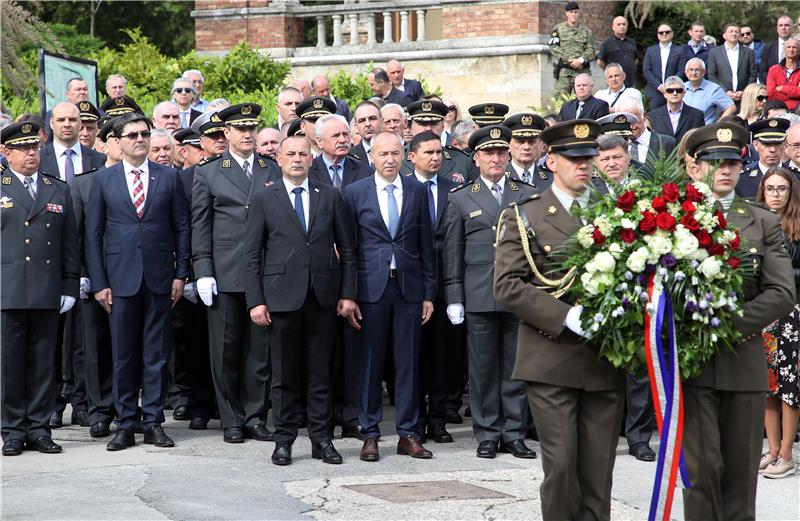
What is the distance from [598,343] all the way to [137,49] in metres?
17.4

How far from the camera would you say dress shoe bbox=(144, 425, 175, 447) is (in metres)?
10.2

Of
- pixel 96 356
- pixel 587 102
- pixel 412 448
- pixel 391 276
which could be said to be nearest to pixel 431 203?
pixel 391 276

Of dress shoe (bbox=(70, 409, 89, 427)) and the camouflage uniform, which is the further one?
the camouflage uniform

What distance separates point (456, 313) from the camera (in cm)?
1009

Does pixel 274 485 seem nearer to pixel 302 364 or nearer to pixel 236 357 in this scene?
pixel 302 364

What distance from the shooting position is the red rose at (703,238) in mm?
6426

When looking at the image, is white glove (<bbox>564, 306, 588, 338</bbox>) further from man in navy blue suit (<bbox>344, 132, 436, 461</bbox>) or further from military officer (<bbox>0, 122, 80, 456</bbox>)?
military officer (<bbox>0, 122, 80, 456</bbox>)

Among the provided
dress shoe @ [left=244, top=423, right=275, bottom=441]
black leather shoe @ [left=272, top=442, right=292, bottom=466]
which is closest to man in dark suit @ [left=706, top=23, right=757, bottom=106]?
dress shoe @ [left=244, top=423, right=275, bottom=441]

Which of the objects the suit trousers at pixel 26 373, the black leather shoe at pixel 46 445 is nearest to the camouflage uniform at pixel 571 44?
the suit trousers at pixel 26 373

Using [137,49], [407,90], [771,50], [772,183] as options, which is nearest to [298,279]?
[772,183]

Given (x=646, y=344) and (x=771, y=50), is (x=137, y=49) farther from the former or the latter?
(x=646, y=344)

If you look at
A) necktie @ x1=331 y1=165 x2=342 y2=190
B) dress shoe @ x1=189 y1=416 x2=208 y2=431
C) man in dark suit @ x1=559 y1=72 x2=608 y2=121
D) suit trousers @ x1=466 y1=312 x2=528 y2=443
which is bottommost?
dress shoe @ x1=189 y1=416 x2=208 y2=431

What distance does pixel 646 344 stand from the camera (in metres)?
6.37

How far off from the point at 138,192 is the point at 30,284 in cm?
111
